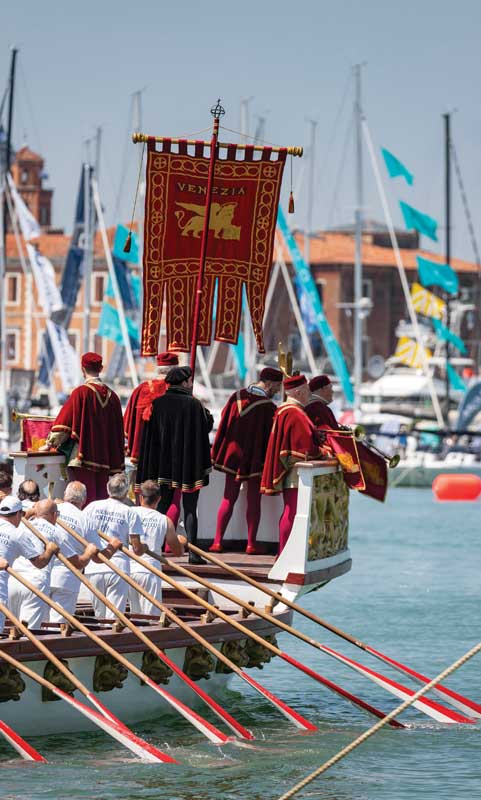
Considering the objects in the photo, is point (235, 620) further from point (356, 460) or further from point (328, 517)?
point (356, 460)

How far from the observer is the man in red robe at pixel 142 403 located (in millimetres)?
16500

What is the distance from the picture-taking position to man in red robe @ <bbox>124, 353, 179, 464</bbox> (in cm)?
1650

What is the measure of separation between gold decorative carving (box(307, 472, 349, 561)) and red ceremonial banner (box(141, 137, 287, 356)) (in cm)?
181

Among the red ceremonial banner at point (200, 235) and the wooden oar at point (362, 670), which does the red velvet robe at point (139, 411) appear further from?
the wooden oar at point (362, 670)

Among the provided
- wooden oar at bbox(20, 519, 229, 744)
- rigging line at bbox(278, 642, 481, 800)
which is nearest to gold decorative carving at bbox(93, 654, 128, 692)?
wooden oar at bbox(20, 519, 229, 744)

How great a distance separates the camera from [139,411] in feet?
54.9

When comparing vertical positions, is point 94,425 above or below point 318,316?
below

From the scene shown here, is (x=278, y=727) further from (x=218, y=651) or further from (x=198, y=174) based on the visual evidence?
(x=198, y=174)

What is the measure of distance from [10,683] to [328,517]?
4.07 m

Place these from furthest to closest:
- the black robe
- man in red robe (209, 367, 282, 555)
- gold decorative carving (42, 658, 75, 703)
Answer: man in red robe (209, 367, 282, 555) → the black robe → gold decorative carving (42, 658, 75, 703)

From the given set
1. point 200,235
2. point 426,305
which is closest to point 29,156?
point 426,305

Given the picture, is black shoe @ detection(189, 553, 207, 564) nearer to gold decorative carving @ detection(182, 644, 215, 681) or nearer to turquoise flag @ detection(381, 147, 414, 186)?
gold decorative carving @ detection(182, 644, 215, 681)

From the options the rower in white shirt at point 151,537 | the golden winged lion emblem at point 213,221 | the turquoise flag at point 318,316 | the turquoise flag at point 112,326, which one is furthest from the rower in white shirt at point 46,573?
the turquoise flag at point 112,326

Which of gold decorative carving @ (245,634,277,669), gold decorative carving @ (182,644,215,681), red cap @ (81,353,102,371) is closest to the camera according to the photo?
gold decorative carving @ (182,644,215,681)
